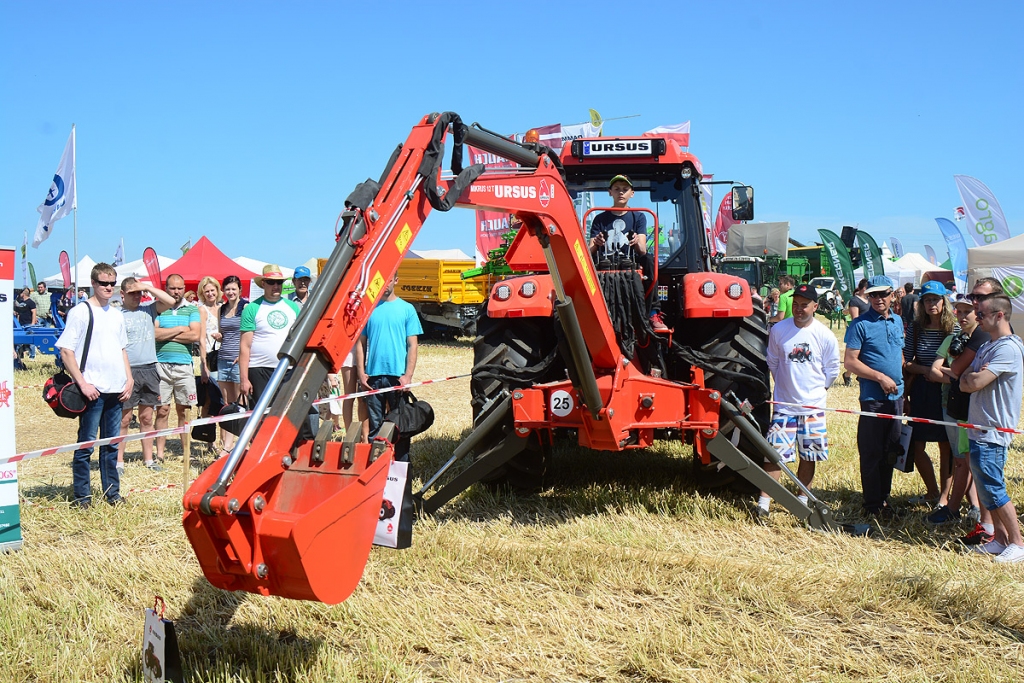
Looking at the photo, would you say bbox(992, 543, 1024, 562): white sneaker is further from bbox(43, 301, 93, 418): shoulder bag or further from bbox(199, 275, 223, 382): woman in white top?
bbox(199, 275, 223, 382): woman in white top

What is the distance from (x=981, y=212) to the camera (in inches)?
569

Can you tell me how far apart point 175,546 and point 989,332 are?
17.3ft

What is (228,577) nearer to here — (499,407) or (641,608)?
(641,608)

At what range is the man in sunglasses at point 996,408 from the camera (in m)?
5.03

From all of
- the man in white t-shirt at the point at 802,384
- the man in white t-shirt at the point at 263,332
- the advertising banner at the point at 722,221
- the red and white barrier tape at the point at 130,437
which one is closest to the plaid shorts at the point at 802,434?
the man in white t-shirt at the point at 802,384

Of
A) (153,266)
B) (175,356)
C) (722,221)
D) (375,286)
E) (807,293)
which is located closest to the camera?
(375,286)

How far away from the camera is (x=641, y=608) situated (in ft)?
13.5

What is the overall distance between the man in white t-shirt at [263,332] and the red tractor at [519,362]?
118 cm

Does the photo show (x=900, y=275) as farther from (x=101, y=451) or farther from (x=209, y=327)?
(x=101, y=451)

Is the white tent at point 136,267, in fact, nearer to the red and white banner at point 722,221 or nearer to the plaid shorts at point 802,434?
the red and white banner at point 722,221

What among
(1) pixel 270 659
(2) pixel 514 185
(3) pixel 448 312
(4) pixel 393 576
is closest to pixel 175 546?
(4) pixel 393 576

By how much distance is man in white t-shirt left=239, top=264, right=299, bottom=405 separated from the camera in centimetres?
712

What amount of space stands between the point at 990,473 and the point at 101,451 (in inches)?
239

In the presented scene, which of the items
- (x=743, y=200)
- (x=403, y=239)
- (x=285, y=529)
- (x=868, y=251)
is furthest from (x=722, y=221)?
(x=285, y=529)
